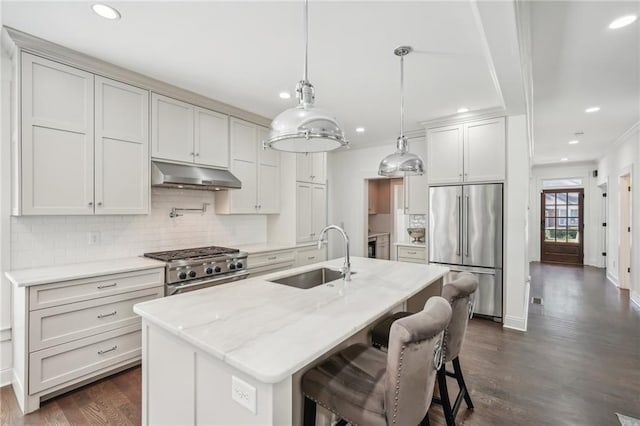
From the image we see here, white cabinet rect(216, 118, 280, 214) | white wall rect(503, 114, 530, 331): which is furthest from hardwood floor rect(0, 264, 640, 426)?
white cabinet rect(216, 118, 280, 214)

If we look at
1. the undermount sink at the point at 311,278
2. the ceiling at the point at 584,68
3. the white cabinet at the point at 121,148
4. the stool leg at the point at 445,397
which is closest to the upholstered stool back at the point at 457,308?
the stool leg at the point at 445,397

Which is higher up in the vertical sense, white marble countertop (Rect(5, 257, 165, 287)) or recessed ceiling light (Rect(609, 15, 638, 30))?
recessed ceiling light (Rect(609, 15, 638, 30))

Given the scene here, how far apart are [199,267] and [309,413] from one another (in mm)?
1998

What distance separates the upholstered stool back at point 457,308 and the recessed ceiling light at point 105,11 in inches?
106

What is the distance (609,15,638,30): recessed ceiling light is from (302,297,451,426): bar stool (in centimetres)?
238

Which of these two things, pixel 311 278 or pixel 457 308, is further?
pixel 311 278

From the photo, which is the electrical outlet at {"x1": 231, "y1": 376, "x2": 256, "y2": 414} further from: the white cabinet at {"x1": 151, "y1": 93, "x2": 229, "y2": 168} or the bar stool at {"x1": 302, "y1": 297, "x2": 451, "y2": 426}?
the white cabinet at {"x1": 151, "y1": 93, "x2": 229, "y2": 168}

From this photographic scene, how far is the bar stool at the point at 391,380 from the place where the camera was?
121 centimetres

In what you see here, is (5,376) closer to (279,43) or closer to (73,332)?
(73,332)

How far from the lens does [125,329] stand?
8.56ft

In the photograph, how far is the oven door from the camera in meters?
2.85

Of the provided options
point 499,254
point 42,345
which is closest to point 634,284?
point 499,254

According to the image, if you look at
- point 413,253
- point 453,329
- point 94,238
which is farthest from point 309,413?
point 413,253

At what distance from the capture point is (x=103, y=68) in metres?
2.68
